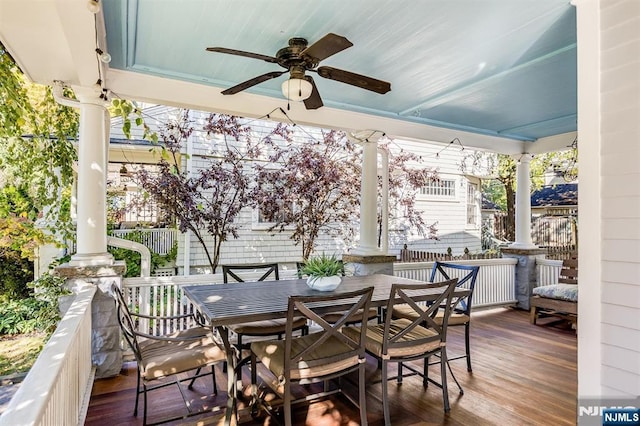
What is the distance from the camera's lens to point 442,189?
10227 millimetres

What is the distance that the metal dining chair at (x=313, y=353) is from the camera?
7.91ft

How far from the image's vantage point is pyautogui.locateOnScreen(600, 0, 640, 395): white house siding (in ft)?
6.41

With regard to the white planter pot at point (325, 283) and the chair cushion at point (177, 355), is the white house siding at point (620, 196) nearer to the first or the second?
the white planter pot at point (325, 283)

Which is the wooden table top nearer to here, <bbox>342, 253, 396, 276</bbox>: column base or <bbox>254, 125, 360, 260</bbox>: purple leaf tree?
<bbox>342, 253, 396, 276</bbox>: column base

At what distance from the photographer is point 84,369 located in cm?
298

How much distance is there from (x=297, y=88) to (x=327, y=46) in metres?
0.51

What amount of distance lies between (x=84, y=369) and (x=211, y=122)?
4.66 m

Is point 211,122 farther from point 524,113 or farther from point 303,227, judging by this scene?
point 524,113

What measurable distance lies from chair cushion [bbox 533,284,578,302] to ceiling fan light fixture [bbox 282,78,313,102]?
15.5 ft

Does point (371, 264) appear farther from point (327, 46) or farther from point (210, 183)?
point (210, 183)

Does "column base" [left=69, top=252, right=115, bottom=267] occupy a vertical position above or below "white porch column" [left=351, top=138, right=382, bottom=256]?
below

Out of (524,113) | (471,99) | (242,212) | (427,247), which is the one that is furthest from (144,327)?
(427,247)

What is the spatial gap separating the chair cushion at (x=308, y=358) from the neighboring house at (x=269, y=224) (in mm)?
3765

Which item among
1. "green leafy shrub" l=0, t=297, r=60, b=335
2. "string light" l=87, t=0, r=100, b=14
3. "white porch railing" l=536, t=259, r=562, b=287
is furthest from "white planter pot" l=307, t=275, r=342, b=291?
"white porch railing" l=536, t=259, r=562, b=287
